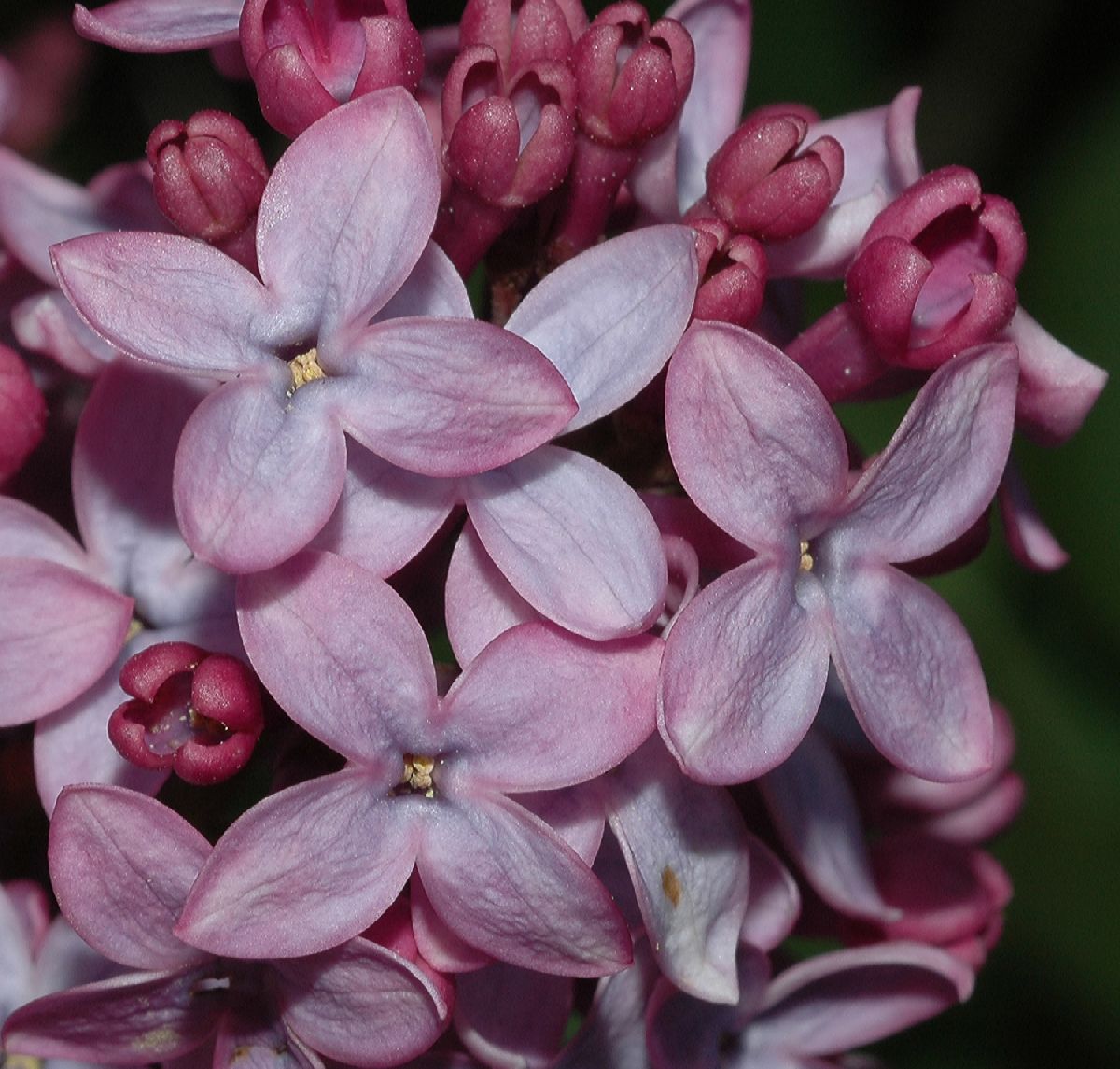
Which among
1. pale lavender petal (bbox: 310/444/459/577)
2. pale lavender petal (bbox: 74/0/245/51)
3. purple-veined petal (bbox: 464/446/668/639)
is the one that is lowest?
pale lavender petal (bbox: 310/444/459/577)

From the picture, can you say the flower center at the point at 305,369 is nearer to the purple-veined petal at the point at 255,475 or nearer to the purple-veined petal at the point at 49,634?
the purple-veined petal at the point at 255,475

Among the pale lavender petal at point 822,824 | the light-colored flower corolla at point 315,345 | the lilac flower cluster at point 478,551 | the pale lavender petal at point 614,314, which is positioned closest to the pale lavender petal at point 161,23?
the lilac flower cluster at point 478,551

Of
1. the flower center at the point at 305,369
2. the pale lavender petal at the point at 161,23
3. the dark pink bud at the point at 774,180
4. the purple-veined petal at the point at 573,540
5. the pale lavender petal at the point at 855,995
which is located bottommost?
the pale lavender petal at the point at 855,995

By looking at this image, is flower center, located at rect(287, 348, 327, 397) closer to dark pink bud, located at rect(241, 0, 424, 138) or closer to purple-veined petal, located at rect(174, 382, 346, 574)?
purple-veined petal, located at rect(174, 382, 346, 574)

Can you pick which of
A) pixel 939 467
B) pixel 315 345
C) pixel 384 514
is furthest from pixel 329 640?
pixel 939 467

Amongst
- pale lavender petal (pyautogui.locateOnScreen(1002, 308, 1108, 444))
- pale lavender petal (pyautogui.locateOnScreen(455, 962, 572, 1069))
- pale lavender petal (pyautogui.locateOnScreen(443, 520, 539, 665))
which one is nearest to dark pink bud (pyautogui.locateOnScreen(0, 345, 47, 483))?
pale lavender petal (pyautogui.locateOnScreen(443, 520, 539, 665))

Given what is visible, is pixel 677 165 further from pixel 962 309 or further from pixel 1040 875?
pixel 1040 875
